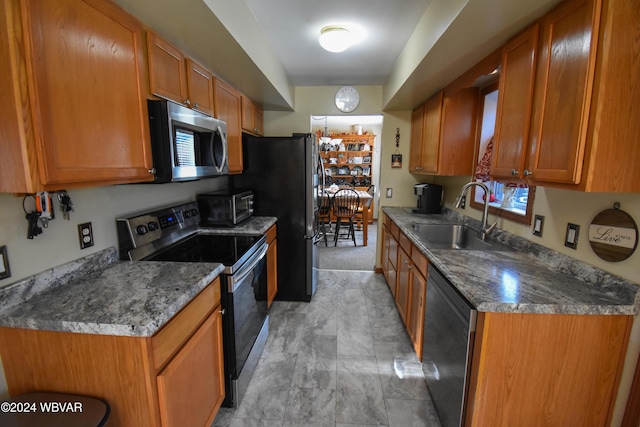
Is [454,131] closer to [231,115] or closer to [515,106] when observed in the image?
[515,106]

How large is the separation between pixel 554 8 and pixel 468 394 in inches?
67.3

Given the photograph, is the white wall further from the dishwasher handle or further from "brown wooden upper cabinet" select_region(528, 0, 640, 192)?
the dishwasher handle

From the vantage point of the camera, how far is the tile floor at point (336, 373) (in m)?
1.62

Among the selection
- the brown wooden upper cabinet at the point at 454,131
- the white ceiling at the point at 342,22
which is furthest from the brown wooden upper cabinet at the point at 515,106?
the brown wooden upper cabinet at the point at 454,131

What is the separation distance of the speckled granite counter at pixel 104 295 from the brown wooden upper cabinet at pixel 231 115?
3.77 ft

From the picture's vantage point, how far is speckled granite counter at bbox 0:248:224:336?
93 cm

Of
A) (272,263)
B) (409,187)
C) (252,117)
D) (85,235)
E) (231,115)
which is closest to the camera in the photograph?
(85,235)

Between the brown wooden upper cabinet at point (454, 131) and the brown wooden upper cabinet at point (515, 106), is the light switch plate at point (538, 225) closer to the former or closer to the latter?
the brown wooden upper cabinet at point (515, 106)

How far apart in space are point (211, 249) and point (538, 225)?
6.52 ft

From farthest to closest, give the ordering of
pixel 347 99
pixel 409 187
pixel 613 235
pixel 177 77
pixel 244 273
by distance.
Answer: pixel 409 187 → pixel 347 99 → pixel 244 273 → pixel 177 77 → pixel 613 235

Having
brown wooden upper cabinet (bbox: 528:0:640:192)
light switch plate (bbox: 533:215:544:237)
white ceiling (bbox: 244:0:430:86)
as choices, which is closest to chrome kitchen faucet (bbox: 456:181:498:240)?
light switch plate (bbox: 533:215:544:237)

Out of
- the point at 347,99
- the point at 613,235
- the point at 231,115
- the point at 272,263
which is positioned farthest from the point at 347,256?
the point at 613,235

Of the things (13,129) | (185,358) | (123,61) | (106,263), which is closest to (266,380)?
(185,358)

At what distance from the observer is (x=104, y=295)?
110cm
